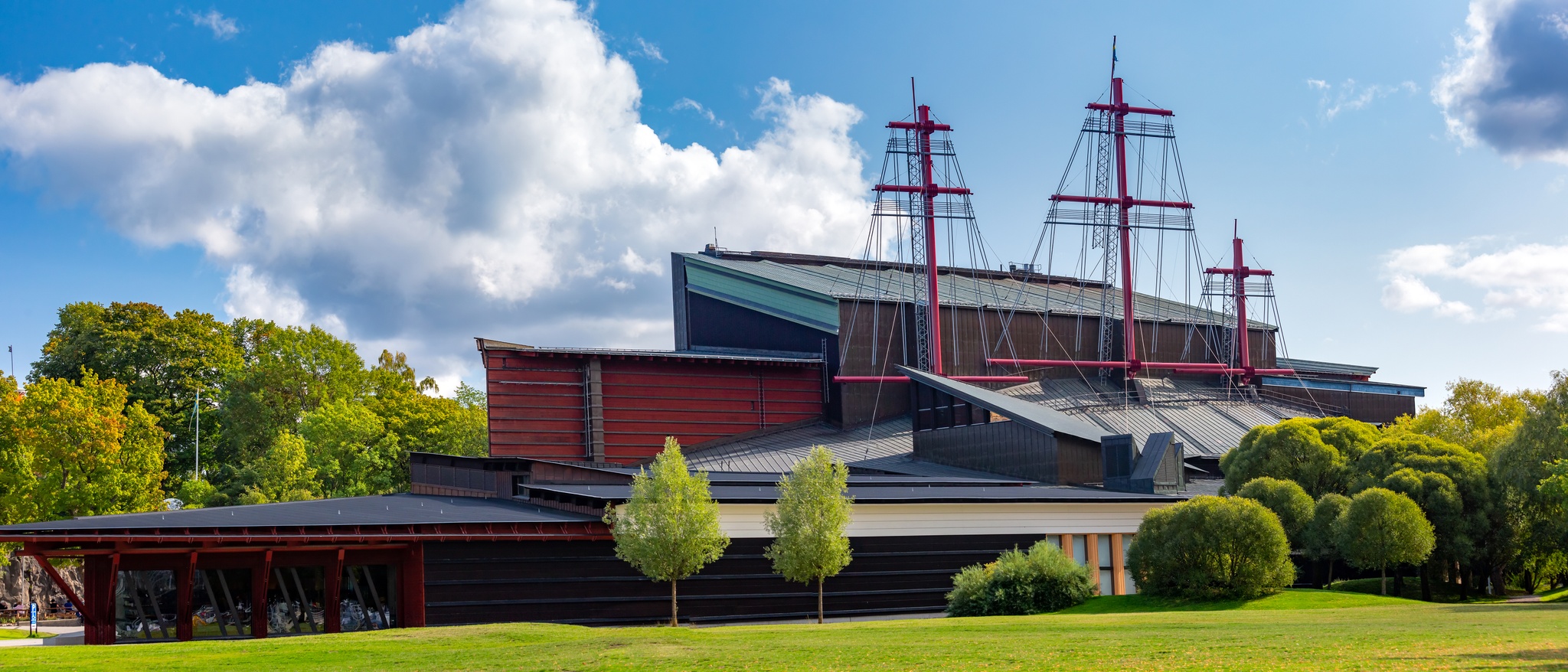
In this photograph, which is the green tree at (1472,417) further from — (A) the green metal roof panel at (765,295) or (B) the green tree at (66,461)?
(B) the green tree at (66,461)

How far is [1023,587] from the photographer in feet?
110

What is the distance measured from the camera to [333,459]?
69.2 meters

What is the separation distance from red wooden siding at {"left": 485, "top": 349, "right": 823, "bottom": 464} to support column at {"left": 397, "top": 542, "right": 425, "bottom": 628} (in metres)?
23.2

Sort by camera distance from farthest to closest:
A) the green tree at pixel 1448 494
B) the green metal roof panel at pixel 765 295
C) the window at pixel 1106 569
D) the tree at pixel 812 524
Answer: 1. the green metal roof panel at pixel 765 295
2. the window at pixel 1106 569
3. the green tree at pixel 1448 494
4. the tree at pixel 812 524

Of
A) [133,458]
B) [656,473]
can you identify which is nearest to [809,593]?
[656,473]

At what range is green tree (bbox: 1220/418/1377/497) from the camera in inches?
1711

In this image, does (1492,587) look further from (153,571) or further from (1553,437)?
(153,571)

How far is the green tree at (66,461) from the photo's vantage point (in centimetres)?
4866

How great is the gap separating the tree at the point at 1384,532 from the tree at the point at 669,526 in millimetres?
19264

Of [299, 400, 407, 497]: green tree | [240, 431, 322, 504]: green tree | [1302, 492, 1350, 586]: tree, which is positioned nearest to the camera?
[1302, 492, 1350, 586]: tree

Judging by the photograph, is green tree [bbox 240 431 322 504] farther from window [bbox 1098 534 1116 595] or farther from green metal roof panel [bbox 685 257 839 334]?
window [bbox 1098 534 1116 595]

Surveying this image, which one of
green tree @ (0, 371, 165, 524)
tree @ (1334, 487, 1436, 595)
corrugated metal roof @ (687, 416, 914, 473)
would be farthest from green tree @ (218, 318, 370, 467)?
tree @ (1334, 487, 1436, 595)

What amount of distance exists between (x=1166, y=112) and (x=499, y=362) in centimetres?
4339

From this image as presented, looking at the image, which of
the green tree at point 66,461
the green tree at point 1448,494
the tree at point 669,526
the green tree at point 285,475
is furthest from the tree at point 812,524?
the green tree at point 285,475
